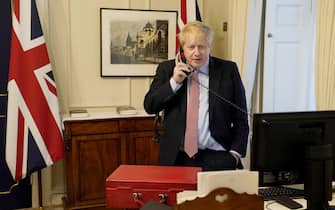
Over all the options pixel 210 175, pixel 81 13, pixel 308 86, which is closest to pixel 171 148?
pixel 210 175

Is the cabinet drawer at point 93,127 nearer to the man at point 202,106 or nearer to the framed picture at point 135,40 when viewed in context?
the framed picture at point 135,40

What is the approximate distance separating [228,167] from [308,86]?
1.56 metres

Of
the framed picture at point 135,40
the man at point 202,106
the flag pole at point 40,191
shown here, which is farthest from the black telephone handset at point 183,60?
Result: the flag pole at point 40,191

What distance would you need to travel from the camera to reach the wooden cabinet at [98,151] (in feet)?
10.7

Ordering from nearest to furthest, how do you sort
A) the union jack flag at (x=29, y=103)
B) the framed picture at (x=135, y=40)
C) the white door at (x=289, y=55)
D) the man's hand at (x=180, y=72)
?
the man's hand at (x=180, y=72)
the union jack flag at (x=29, y=103)
the white door at (x=289, y=55)
the framed picture at (x=135, y=40)

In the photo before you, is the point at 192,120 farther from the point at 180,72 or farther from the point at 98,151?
the point at 98,151

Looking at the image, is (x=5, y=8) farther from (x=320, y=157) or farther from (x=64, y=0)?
(x=320, y=157)

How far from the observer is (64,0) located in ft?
11.6

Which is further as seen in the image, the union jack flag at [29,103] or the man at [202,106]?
the union jack flag at [29,103]

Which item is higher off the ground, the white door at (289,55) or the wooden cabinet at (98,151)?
the white door at (289,55)

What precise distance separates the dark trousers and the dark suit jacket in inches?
1.8

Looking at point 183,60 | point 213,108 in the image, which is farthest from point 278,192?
point 183,60

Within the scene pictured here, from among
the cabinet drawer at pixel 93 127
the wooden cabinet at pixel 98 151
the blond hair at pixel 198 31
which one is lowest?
the wooden cabinet at pixel 98 151

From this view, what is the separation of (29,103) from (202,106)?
1.62 m
